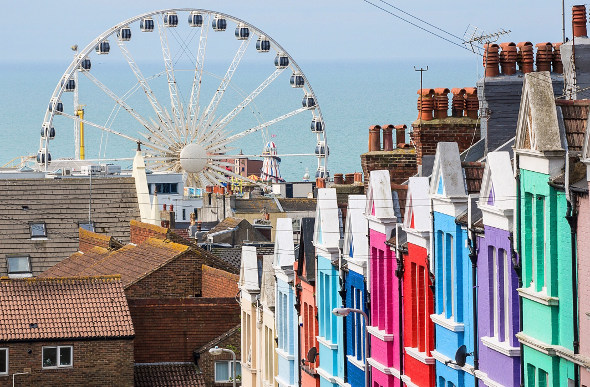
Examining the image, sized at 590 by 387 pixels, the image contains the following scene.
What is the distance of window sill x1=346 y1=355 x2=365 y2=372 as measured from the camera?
102 feet

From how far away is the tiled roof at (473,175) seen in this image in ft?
84.1

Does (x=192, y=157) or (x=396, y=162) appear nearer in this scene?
(x=396, y=162)

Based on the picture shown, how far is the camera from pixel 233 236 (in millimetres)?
74750

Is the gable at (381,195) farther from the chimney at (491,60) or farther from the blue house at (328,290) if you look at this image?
the blue house at (328,290)

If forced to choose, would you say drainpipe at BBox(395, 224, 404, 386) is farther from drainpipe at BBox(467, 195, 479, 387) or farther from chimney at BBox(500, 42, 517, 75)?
drainpipe at BBox(467, 195, 479, 387)

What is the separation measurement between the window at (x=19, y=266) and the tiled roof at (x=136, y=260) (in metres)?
12.0

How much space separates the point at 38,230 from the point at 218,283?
92.6 feet

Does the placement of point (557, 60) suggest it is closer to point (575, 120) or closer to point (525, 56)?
point (525, 56)

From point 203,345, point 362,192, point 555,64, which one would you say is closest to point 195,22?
point 203,345

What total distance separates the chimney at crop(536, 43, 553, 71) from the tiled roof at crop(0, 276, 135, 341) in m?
23.6

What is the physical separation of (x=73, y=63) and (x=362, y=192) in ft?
239

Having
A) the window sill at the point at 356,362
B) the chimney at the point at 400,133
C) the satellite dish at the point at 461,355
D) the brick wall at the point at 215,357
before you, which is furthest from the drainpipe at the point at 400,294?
the brick wall at the point at 215,357

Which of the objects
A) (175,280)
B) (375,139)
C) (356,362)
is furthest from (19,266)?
(356,362)

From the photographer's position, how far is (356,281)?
31.6 meters
